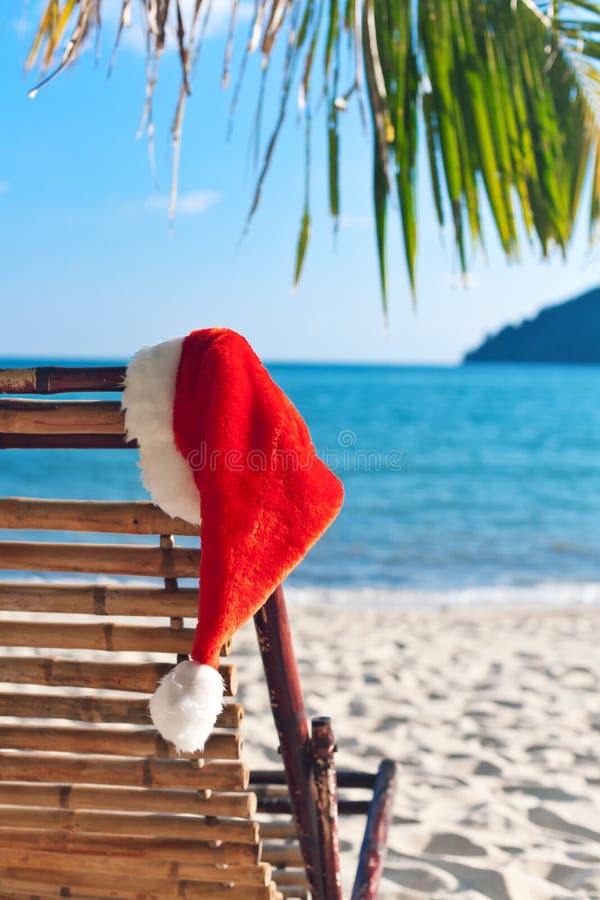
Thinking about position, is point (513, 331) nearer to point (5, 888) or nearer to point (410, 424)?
point (410, 424)

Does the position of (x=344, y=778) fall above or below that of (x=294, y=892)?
above

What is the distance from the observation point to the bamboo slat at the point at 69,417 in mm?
1062

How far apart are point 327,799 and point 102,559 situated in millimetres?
471

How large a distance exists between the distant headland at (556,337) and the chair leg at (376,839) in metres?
66.7

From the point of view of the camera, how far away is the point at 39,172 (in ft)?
143

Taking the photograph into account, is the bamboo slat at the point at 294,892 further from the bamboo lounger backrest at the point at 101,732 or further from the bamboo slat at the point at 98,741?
the bamboo slat at the point at 98,741

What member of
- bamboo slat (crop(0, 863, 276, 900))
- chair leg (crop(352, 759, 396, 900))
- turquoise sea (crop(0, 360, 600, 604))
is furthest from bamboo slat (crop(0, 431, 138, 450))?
turquoise sea (crop(0, 360, 600, 604))

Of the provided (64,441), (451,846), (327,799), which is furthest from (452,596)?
(64,441)

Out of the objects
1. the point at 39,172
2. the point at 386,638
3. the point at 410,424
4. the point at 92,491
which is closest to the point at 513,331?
the point at 39,172

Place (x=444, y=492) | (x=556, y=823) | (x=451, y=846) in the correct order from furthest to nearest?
(x=444, y=492) < (x=556, y=823) < (x=451, y=846)

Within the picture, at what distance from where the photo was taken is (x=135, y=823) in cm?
125

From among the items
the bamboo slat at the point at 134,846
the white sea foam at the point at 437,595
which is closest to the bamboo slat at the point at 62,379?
the bamboo slat at the point at 134,846

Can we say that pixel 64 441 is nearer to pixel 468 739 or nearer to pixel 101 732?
pixel 101 732

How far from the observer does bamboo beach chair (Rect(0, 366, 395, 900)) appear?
111cm
